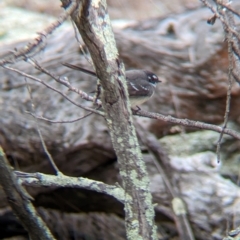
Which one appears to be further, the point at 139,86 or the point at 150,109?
the point at 150,109

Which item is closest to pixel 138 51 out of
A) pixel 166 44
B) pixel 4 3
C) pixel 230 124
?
pixel 166 44

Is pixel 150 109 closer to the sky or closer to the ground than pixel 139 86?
closer to the sky

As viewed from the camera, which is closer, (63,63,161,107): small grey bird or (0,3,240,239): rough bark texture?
(63,63,161,107): small grey bird

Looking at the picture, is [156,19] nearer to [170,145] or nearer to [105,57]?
[170,145]

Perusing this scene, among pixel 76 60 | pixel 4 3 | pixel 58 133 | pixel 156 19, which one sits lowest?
pixel 58 133

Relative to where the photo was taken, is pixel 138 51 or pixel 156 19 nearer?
pixel 138 51

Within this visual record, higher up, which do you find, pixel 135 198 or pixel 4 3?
pixel 4 3

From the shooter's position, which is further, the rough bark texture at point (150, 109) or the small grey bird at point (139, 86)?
the rough bark texture at point (150, 109)

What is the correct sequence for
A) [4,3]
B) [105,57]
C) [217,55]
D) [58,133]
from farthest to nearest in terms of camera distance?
[4,3] < [217,55] < [58,133] < [105,57]
